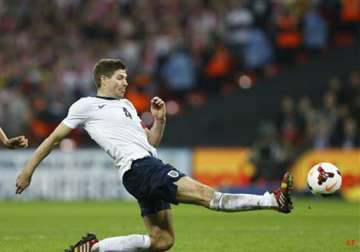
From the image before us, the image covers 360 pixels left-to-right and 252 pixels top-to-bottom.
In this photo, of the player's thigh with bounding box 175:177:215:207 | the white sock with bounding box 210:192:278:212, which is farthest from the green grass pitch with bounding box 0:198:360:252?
the player's thigh with bounding box 175:177:215:207

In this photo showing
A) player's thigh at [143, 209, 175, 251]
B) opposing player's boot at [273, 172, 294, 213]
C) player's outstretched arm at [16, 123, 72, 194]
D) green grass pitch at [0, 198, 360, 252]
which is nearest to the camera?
opposing player's boot at [273, 172, 294, 213]

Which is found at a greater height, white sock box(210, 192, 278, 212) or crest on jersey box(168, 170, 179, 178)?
crest on jersey box(168, 170, 179, 178)

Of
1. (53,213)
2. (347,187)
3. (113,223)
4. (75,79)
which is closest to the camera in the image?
(113,223)

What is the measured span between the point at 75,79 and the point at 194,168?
4.23 m

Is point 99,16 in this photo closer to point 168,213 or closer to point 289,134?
point 289,134

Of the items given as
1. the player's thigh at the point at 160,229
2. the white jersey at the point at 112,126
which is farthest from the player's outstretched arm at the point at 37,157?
the player's thigh at the point at 160,229

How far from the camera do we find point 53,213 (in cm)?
1845

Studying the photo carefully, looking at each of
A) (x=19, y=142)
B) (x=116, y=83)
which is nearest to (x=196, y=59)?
(x=19, y=142)

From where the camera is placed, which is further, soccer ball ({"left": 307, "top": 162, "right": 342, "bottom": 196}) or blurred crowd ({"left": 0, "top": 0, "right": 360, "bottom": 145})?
blurred crowd ({"left": 0, "top": 0, "right": 360, "bottom": 145})

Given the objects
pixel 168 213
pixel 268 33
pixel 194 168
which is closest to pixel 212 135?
pixel 194 168

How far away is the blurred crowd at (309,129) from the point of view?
22266mm

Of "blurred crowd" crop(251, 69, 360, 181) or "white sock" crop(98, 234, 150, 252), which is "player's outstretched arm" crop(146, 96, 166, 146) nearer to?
"white sock" crop(98, 234, 150, 252)

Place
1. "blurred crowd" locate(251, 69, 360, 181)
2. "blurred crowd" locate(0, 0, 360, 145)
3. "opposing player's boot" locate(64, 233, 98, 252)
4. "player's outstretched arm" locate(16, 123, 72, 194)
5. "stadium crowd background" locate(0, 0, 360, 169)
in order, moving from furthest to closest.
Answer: "blurred crowd" locate(0, 0, 360, 145) → "stadium crowd background" locate(0, 0, 360, 169) → "blurred crowd" locate(251, 69, 360, 181) → "opposing player's boot" locate(64, 233, 98, 252) → "player's outstretched arm" locate(16, 123, 72, 194)

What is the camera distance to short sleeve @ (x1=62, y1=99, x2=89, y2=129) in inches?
361
